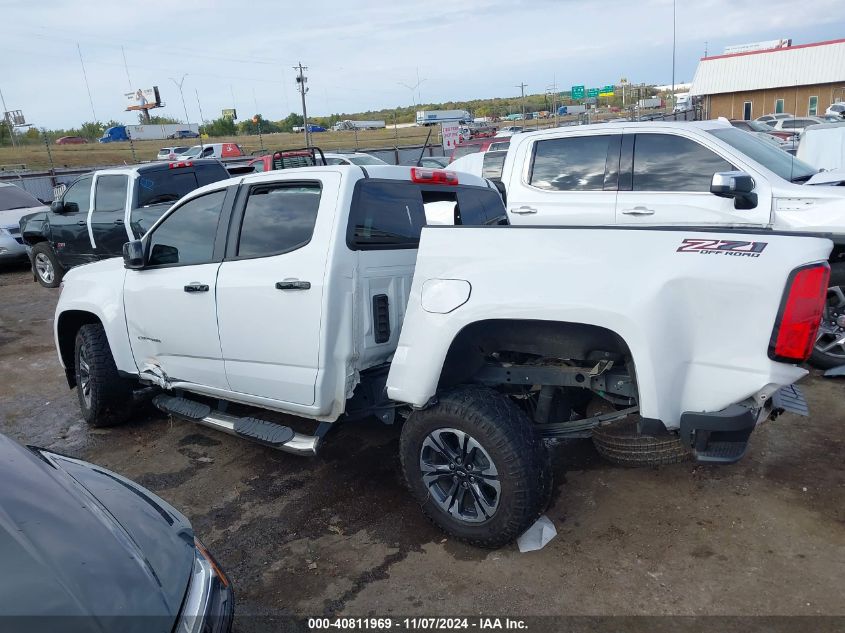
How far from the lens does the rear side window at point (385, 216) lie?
3668mm

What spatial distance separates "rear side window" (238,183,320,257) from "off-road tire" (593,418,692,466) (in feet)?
6.28

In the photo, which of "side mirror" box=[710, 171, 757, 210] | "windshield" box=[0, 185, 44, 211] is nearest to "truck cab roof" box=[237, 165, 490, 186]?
"side mirror" box=[710, 171, 757, 210]

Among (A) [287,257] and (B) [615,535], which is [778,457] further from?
(A) [287,257]

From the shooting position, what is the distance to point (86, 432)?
5332 millimetres

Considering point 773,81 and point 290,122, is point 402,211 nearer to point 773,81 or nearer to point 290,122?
point 773,81

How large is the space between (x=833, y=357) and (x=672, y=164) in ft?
7.01

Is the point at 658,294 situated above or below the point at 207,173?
below

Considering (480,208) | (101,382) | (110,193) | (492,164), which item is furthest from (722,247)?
(110,193)

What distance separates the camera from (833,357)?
5449 millimetres

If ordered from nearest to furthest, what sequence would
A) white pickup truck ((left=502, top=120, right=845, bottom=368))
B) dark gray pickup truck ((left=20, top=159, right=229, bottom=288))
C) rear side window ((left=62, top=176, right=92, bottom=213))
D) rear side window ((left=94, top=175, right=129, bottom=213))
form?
white pickup truck ((left=502, top=120, right=845, bottom=368)), dark gray pickup truck ((left=20, top=159, right=229, bottom=288)), rear side window ((left=94, top=175, right=129, bottom=213)), rear side window ((left=62, top=176, right=92, bottom=213))

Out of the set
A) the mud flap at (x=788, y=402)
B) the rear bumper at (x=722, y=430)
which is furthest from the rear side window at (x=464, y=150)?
the rear bumper at (x=722, y=430)

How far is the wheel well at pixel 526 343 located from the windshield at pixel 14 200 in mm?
12967

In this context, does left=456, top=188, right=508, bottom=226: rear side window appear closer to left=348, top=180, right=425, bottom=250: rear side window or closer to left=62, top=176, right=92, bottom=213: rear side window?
left=348, top=180, right=425, bottom=250: rear side window

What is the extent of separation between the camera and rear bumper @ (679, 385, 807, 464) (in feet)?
8.77
